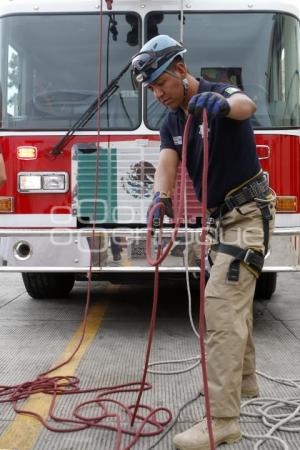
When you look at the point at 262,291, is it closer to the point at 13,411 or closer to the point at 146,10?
the point at 146,10

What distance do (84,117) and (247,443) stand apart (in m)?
3.27

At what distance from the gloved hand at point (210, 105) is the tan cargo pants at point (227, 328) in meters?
0.75

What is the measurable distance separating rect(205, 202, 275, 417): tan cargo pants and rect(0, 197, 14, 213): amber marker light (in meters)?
2.67

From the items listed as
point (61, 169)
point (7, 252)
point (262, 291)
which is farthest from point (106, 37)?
point (262, 291)

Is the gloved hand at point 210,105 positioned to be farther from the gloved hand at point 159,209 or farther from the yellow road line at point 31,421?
the yellow road line at point 31,421

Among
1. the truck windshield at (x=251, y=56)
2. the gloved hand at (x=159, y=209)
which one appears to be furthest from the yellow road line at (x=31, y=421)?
the truck windshield at (x=251, y=56)

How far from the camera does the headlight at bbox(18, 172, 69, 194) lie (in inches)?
213

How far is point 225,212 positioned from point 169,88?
748mm

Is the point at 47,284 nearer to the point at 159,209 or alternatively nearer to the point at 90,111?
the point at 90,111

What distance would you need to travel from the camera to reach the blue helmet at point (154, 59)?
128 inches

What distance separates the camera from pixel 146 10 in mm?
5492

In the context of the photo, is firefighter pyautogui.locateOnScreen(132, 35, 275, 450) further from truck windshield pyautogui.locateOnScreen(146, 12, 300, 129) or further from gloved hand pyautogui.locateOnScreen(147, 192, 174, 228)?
truck windshield pyautogui.locateOnScreen(146, 12, 300, 129)

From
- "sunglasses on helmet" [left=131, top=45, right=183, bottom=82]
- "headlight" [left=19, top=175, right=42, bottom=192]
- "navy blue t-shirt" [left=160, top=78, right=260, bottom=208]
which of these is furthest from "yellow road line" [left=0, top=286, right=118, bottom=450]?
"sunglasses on helmet" [left=131, top=45, right=183, bottom=82]

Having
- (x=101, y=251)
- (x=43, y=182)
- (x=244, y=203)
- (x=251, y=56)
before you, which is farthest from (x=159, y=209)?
(x=251, y=56)
